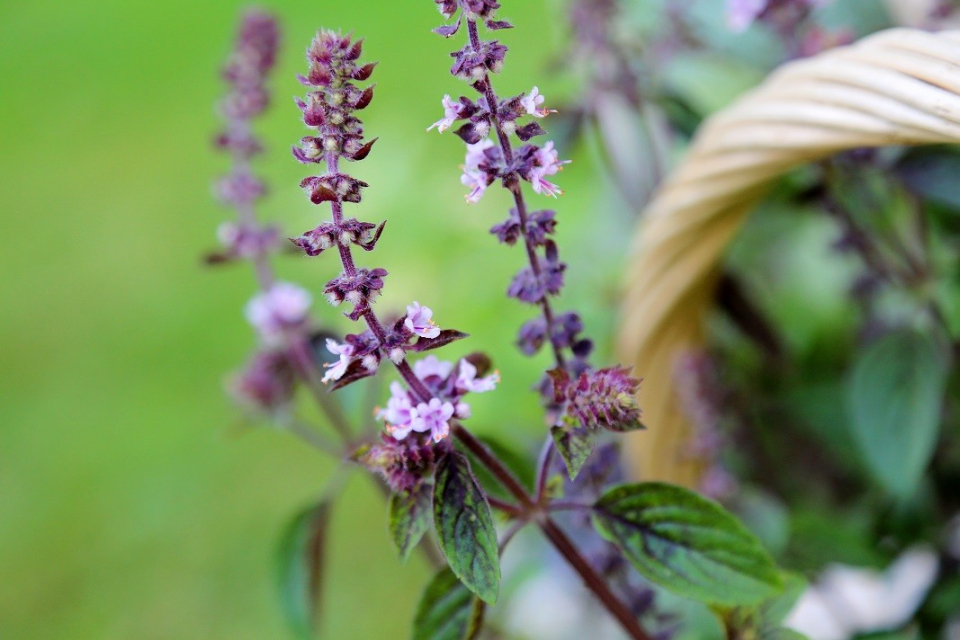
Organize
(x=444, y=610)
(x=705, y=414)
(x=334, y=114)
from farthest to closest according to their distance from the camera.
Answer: (x=705, y=414), (x=444, y=610), (x=334, y=114)

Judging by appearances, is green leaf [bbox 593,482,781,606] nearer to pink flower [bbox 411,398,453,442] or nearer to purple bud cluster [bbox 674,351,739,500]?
pink flower [bbox 411,398,453,442]

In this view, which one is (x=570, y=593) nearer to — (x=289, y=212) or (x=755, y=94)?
(x=755, y=94)

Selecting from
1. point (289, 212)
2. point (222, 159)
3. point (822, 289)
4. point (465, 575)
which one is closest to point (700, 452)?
point (465, 575)

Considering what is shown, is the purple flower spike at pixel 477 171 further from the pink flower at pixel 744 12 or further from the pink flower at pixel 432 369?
the pink flower at pixel 744 12

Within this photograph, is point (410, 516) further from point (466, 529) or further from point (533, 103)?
point (533, 103)

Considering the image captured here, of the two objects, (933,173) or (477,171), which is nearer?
(477,171)

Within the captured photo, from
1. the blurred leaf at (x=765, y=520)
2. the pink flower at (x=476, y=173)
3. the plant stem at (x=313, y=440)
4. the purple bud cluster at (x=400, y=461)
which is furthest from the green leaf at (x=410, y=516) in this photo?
the blurred leaf at (x=765, y=520)

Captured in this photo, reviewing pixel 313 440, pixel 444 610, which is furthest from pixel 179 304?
pixel 444 610
